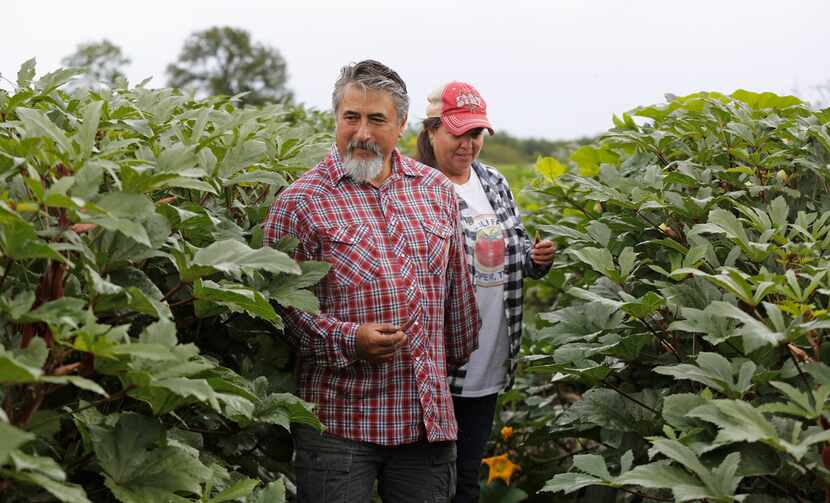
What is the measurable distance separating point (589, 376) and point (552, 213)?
7.23ft

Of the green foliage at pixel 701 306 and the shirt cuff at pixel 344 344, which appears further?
the shirt cuff at pixel 344 344

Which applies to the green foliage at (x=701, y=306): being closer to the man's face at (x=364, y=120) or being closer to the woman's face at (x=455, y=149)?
the woman's face at (x=455, y=149)

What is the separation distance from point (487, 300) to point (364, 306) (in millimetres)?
828

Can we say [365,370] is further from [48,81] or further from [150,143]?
[48,81]

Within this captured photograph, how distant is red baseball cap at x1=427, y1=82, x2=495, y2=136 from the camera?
3643 millimetres

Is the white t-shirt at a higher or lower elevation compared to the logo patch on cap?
lower

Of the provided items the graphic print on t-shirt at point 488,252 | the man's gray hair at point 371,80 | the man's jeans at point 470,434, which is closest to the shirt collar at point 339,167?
the man's gray hair at point 371,80

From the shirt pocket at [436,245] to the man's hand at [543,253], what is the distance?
24.0 inches

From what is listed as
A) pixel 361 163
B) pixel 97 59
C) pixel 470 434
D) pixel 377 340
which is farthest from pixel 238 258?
pixel 97 59

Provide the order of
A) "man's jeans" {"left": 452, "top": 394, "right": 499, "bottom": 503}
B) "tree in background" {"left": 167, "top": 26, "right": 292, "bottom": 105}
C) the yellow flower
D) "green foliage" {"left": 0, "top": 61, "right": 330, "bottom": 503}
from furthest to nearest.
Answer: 1. "tree in background" {"left": 167, "top": 26, "right": 292, "bottom": 105}
2. the yellow flower
3. "man's jeans" {"left": 452, "top": 394, "right": 499, "bottom": 503}
4. "green foliage" {"left": 0, "top": 61, "right": 330, "bottom": 503}

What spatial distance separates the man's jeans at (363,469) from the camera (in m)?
2.91

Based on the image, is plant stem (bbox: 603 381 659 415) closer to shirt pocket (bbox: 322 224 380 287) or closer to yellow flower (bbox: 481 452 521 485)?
shirt pocket (bbox: 322 224 380 287)

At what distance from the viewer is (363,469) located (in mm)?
2947

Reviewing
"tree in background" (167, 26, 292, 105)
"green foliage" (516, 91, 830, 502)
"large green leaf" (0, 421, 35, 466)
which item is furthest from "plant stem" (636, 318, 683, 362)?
"tree in background" (167, 26, 292, 105)
